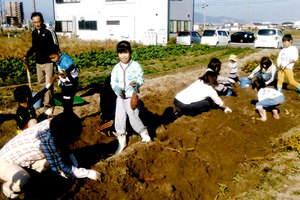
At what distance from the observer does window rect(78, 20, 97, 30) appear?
26.0m

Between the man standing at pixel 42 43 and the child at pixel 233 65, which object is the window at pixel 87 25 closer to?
the child at pixel 233 65

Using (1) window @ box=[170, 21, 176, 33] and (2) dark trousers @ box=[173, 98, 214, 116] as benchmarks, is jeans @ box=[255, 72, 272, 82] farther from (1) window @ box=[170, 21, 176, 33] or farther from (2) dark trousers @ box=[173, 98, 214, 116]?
(1) window @ box=[170, 21, 176, 33]

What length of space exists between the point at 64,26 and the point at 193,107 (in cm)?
2652

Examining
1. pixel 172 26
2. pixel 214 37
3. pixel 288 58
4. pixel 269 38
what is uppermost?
pixel 172 26

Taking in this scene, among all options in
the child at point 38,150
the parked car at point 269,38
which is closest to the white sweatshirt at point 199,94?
the child at point 38,150

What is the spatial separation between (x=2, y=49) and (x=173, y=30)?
16.7 metres

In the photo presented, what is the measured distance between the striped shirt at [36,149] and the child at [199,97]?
265 cm

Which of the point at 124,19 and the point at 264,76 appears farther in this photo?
the point at 124,19

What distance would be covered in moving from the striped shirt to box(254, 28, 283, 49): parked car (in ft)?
62.1

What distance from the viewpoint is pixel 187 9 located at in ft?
90.8

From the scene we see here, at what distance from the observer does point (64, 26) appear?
91.5 ft

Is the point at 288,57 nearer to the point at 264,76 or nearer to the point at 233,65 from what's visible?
the point at 264,76

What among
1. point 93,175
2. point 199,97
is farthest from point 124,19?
point 93,175

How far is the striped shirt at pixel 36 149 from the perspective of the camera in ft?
8.69
